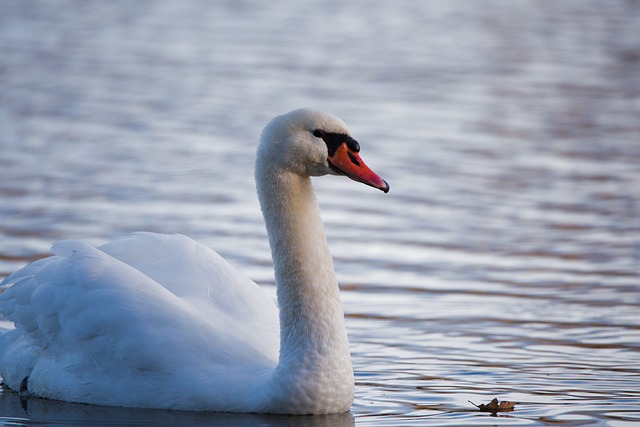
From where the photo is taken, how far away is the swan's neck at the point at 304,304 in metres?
6.92

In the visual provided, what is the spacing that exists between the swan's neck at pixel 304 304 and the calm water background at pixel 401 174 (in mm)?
162

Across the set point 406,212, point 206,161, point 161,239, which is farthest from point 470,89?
point 161,239

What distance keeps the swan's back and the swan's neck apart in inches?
8.5

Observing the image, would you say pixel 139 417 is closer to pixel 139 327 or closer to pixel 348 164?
pixel 139 327

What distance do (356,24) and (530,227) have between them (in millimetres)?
13658

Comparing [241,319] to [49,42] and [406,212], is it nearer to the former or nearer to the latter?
[406,212]

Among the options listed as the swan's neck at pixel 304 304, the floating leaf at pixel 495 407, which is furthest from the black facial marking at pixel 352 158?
the floating leaf at pixel 495 407

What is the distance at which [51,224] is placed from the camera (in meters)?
11.6

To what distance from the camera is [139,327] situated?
7.15 meters

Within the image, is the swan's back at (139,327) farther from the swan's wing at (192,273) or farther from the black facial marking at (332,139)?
the black facial marking at (332,139)

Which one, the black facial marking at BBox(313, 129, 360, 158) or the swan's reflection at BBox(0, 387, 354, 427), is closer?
the swan's reflection at BBox(0, 387, 354, 427)

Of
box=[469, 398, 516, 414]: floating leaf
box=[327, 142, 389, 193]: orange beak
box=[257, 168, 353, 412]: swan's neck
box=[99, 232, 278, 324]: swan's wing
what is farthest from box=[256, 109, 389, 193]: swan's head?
box=[469, 398, 516, 414]: floating leaf

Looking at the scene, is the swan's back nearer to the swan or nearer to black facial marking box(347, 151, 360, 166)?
the swan

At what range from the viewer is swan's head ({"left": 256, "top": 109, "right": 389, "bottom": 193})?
700 cm
